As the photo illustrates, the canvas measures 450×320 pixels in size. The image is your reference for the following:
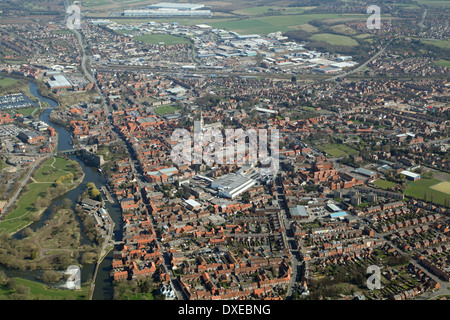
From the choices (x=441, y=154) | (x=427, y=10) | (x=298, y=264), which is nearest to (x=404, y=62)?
(x=441, y=154)

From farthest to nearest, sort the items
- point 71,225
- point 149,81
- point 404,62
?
point 404,62 < point 149,81 < point 71,225

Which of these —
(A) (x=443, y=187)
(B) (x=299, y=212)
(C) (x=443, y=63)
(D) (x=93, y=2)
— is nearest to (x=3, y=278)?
(B) (x=299, y=212)

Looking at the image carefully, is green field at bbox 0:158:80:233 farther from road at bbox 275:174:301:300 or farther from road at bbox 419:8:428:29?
road at bbox 419:8:428:29

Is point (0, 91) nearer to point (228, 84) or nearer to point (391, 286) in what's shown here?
point (228, 84)

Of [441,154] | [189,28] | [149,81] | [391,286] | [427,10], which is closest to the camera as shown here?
[391,286]

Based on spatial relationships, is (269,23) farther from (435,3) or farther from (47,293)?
(47,293)

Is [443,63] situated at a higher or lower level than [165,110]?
higher
